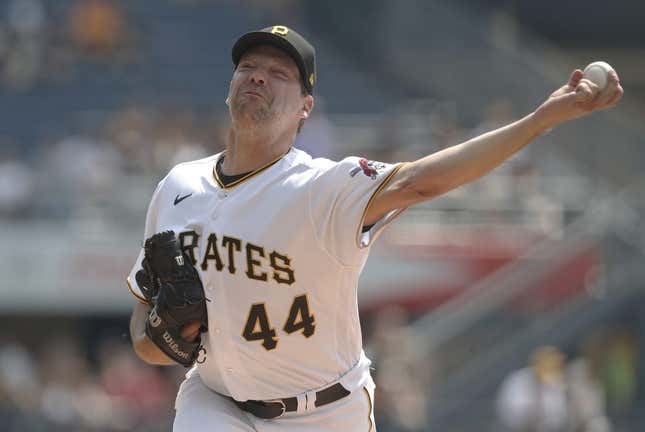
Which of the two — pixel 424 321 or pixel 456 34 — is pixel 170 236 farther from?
pixel 456 34

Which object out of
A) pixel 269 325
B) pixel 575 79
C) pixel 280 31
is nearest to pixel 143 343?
pixel 269 325

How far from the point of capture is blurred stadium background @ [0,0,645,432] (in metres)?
12.0

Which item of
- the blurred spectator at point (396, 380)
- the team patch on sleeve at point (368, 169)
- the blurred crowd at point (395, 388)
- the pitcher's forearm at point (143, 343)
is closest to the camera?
the team patch on sleeve at point (368, 169)

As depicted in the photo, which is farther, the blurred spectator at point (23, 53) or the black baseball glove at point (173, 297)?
the blurred spectator at point (23, 53)

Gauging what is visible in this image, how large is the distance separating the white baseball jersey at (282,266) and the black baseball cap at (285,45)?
30 centimetres

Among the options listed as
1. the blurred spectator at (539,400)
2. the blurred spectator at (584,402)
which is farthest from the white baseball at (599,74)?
the blurred spectator at (584,402)

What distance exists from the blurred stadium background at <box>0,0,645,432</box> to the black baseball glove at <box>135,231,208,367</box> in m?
6.21

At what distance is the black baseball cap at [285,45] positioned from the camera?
4785mm

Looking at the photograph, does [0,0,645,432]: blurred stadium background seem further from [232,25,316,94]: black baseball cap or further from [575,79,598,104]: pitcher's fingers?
[575,79,598,104]: pitcher's fingers

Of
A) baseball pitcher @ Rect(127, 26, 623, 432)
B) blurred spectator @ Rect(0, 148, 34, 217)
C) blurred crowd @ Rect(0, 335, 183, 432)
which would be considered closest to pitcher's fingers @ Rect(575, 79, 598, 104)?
baseball pitcher @ Rect(127, 26, 623, 432)

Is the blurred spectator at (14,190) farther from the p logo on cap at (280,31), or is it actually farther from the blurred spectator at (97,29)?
the p logo on cap at (280,31)

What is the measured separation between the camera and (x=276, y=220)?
4.65m

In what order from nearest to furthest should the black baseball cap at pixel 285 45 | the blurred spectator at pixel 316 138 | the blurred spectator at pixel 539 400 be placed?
the black baseball cap at pixel 285 45, the blurred spectator at pixel 539 400, the blurred spectator at pixel 316 138

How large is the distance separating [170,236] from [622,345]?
8.81 m
